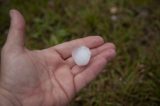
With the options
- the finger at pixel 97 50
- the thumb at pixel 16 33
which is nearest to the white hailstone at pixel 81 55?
the finger at pixel 97 50

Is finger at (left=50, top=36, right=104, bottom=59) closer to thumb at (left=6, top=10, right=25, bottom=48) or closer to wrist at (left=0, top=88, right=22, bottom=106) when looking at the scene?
thumb at (left=6, top=10, right=25, bottom=48)

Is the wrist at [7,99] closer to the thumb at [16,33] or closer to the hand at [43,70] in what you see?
the hand at [43,70]

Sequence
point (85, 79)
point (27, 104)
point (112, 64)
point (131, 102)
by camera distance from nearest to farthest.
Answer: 1. point (27, 104)
2. point (85, 79)
3. point (131, 102)
4. point (112, 64)

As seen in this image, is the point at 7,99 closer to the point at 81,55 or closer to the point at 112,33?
the point at 81,55

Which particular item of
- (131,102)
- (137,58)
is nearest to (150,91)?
(131,102)

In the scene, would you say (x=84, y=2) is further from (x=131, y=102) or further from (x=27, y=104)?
(x=27, y=104)

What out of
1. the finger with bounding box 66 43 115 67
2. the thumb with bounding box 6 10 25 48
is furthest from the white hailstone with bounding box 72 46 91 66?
the thumb with bounding box 6 10 25 48
